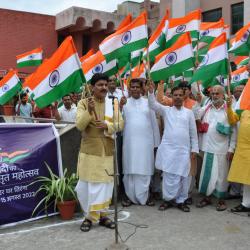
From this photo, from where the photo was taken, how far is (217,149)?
219 inches

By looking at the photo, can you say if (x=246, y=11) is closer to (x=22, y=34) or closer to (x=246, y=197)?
(x=22, y=34)

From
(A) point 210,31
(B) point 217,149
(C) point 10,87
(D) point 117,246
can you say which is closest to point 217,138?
(B) point 217,149

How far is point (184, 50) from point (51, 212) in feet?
10.8

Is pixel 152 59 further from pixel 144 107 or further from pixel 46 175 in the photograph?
pixel 46 175

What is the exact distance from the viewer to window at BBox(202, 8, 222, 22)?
22.0 meters

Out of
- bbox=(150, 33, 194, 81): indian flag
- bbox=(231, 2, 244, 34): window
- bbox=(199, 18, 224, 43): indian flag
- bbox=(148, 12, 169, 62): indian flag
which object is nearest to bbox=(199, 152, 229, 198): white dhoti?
bbox=(150, 33, 194, 81): indian flag

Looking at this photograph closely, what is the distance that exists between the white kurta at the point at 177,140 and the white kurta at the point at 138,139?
160mm

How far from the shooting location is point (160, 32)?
6.99m

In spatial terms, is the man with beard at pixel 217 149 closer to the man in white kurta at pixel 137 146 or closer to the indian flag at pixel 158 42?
the man in white kurta at pixel 137 146

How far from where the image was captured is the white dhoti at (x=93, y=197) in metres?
4.61

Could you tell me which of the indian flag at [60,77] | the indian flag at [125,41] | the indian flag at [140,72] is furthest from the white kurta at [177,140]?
the indian flag at [140,72]

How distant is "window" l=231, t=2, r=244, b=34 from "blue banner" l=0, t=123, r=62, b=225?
1787 centimetres

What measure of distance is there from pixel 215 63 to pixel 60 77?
7.96ft

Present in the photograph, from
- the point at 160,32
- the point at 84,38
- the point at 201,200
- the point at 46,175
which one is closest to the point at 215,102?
the point at 201,200
